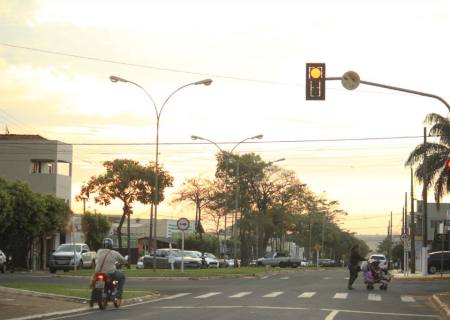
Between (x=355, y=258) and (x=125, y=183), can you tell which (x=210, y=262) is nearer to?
(x=125, y=183)

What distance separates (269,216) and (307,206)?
252 inches

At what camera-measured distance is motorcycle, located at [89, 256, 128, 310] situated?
18594 mm

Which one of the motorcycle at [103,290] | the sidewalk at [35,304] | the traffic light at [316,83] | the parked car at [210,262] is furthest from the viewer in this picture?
the parked car at [210,262]

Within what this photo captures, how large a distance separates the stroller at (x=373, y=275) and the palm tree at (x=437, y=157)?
1322 centimetres

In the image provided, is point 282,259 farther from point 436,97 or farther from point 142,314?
point 142,314

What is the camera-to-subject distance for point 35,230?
49.5 m

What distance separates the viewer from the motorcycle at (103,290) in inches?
732

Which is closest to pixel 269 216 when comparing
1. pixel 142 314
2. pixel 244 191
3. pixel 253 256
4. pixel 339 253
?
pixel 244 191

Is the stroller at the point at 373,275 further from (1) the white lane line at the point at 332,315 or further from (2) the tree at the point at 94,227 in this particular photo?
(2) the tree at the point at 94,227

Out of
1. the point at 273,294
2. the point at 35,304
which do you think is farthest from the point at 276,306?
the point at 35,304

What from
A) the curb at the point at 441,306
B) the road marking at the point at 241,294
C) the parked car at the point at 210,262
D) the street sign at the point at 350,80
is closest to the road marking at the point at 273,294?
the road marking at the point at 241,294

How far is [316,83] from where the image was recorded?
70.6 ft

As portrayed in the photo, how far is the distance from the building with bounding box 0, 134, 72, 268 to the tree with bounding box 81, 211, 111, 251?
56.9ft

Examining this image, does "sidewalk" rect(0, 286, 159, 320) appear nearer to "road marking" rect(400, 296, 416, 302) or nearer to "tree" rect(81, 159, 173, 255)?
"road marking" rect(400, 296, 416, 302)
